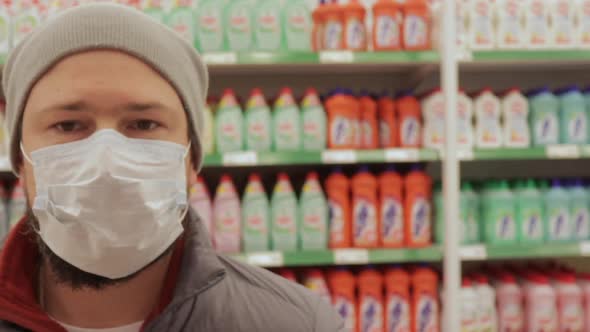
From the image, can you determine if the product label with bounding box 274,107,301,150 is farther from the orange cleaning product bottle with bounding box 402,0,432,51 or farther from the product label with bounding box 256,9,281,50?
the orange cleaning product bottle with bounding box 402,0,432,51

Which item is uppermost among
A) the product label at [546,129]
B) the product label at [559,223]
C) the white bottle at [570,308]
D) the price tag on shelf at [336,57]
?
the price tag on shelf at [336,57]

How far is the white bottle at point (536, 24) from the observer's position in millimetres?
2439

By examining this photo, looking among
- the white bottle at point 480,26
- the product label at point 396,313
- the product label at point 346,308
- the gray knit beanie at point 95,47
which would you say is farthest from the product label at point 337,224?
the gray knit beanie at point 95,47

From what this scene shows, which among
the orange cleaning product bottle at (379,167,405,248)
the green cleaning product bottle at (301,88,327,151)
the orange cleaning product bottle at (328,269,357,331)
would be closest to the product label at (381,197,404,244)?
the orange cleaning product bottle at (379,167,405,248)

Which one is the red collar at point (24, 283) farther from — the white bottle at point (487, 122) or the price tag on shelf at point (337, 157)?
the white bottle at point (487, 122)

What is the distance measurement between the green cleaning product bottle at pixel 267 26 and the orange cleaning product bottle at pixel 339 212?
0.69 meters

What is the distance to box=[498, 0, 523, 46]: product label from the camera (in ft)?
7.95

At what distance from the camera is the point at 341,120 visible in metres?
2.38

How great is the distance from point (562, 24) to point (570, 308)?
4.56 ft

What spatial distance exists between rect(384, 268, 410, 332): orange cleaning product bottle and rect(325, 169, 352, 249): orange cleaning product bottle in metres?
0.27

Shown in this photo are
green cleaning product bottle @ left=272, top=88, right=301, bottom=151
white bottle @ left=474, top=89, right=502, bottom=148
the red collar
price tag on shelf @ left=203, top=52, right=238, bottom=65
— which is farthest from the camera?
white bottle @ left=474, top=89, right=502, bottom=148

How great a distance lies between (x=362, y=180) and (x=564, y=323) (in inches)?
47.9

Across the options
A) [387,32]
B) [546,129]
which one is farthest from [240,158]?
[546,129]

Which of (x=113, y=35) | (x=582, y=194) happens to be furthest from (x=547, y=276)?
(x=113, y=35)
